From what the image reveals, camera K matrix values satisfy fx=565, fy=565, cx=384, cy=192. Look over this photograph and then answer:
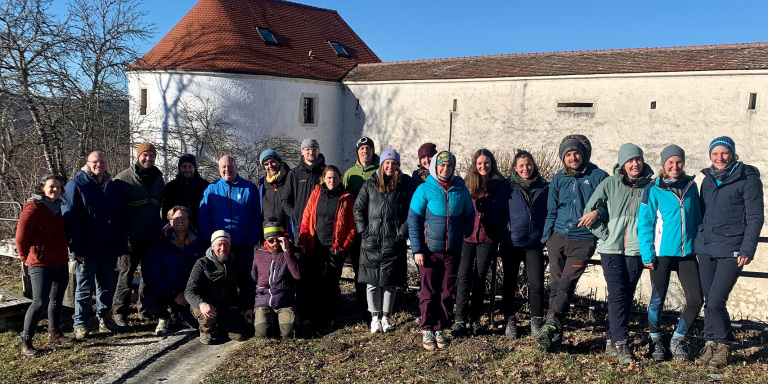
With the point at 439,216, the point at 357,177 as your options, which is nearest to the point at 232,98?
the point at 357,177

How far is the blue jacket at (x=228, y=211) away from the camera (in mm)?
5902

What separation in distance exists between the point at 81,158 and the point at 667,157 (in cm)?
1410

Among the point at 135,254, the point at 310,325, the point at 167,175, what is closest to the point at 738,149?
the point at 310,325

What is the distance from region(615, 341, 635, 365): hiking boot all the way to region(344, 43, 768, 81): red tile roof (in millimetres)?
16809

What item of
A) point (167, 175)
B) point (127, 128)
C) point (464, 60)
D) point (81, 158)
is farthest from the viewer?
point (464, 60)

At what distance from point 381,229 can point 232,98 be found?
789 inches

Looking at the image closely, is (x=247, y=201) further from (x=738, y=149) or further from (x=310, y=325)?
(x=738, y=149)

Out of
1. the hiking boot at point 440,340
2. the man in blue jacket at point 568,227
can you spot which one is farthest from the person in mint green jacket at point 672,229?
the hiking boot at point 440,340

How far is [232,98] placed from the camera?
78.0ft

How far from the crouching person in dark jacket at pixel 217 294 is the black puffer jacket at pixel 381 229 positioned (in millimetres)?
1281

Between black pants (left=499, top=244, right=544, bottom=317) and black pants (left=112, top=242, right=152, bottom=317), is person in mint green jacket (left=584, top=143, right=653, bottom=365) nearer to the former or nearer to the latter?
black pants (left=499, top=244, right=544, bottom=317)

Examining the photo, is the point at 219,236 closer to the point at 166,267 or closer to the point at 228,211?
the point at 228,211

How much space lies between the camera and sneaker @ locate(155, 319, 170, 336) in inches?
220

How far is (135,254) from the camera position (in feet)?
A: 19.4
